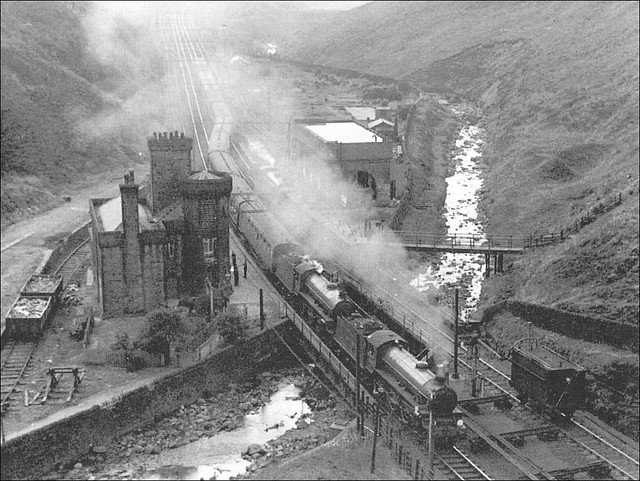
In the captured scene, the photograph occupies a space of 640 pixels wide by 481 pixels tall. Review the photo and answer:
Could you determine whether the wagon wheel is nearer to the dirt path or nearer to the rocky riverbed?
the rocky riverbed

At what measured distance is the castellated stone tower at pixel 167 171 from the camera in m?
54.9

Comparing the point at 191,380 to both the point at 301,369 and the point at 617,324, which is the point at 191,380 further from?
the point at 617,324

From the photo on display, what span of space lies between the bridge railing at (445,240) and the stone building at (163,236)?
41.6ft

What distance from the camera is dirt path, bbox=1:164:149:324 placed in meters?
53.3

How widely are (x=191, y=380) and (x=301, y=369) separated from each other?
697 cm

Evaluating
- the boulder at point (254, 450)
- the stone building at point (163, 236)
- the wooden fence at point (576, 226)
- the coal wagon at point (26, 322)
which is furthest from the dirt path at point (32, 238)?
the wooden fence at point (576, 226)

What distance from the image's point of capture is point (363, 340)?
41125 mm

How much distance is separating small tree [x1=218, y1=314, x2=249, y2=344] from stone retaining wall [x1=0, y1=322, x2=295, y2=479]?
458mm

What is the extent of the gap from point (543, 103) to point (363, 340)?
65432 millimetres

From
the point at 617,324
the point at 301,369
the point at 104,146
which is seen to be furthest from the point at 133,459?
the point at 104,146

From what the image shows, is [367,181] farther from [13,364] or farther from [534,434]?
[534,434]

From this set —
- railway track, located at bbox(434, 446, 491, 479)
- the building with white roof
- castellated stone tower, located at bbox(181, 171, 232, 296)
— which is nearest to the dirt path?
castellated stone tower, located at bbox(181, 171, 232, 296)

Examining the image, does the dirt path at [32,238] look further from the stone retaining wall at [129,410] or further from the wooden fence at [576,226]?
the wooden fence at [576,226]

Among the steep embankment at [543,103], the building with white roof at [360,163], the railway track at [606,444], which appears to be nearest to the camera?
the railway track at [606,444]
